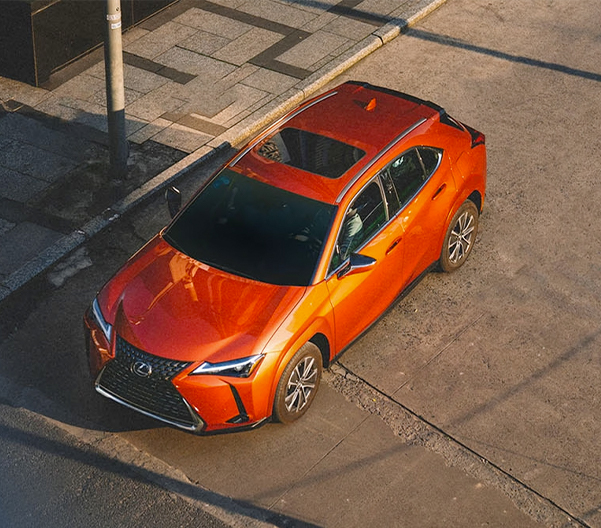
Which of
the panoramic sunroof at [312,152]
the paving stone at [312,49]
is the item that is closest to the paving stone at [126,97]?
the paving stone at [312,49]

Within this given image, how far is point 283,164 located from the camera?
925 cm

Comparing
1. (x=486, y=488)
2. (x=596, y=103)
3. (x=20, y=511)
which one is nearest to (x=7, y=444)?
(x=20, y=511)

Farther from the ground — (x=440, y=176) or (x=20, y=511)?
(x=440, y=176)

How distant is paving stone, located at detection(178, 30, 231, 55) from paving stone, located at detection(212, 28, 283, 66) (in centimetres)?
10

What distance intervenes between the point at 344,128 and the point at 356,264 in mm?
1604

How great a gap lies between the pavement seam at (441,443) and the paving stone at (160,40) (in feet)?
21.7

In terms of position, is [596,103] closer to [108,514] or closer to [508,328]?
[508,328]

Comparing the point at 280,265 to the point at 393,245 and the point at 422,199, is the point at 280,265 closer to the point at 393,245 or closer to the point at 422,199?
the point at 393,245

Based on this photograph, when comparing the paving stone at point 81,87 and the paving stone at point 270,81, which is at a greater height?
the paving stone at point 270,81

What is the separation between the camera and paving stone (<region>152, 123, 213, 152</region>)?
40.5 feet

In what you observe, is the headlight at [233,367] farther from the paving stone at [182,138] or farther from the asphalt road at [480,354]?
the paving stone at [182,138]

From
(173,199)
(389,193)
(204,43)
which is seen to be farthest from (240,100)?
(389,193)

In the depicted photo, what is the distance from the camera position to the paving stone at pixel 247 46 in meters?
14.1

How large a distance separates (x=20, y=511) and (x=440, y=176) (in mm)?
4813
